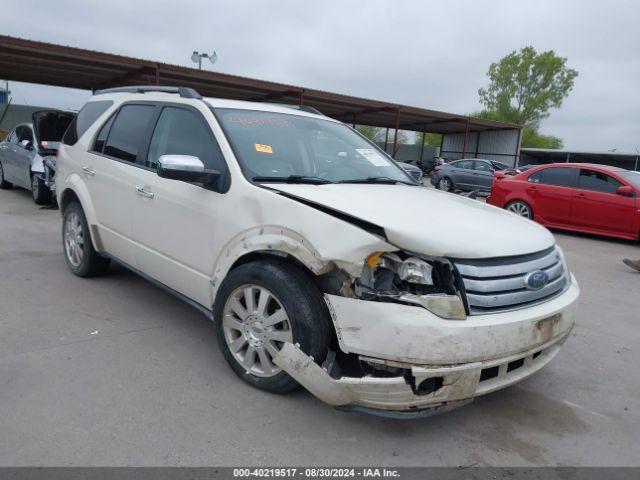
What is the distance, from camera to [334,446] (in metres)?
2.56

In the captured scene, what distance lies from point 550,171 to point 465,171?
390 inches

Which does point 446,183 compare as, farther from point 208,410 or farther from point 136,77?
point 208,410

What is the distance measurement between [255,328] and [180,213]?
105 centimetres

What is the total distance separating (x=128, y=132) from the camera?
167 inches

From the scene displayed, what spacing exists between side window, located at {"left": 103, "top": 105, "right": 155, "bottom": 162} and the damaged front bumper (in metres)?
2.40

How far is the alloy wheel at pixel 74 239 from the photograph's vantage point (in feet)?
16.1

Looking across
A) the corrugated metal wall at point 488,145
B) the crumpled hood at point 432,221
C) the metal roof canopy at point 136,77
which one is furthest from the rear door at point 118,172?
the corrugated metal wall at point 488,145

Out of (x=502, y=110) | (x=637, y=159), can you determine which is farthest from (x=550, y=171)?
(x=502, y=110)

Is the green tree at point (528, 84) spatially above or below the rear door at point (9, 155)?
above

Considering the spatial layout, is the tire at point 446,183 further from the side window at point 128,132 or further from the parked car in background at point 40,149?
the side window at point 128,132

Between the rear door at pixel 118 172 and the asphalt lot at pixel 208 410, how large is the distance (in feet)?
2.10

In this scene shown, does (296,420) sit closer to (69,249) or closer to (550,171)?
(69,249)

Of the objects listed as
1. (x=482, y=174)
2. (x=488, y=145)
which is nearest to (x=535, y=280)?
(x=482, y=174)

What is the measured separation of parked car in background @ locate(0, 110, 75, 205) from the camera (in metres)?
9.08
